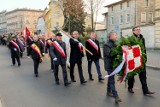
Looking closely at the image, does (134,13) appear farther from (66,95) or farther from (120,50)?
(120,50)

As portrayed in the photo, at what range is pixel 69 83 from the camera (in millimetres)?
9719

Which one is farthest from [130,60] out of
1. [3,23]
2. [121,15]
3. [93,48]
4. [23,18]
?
[3,23]

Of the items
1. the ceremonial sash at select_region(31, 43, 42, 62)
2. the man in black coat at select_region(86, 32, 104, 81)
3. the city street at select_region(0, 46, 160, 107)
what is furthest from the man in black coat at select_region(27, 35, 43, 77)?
the man in black coat at select_region(86, 32, 104, 81)

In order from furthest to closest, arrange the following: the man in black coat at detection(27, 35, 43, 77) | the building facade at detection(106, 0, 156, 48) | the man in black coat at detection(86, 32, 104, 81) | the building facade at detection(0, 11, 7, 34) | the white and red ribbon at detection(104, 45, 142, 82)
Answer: the building facade at detection(0, 11, 7, 34) < the building facade at detection(106, 0, 156, 48) < the man in black coat at detection(27, 35, 43, 77) < the man in black coat at detection(86, 32, 104, 81) < the white and red ribbon at detection(104, 45, 142, 82)

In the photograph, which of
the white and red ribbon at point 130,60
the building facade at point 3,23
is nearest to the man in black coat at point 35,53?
the white and red ribbon at point 130,60

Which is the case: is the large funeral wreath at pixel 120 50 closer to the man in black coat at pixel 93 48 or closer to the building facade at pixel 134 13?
A: the man in black coat at pixel 93 48

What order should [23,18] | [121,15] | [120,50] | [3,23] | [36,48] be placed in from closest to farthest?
1. [120,50]
2. [36,48]
3. [121,15]
4. [23,18]
5. [3,23]

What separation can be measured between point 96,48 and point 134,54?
302cm

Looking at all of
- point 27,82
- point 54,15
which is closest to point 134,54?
point 27,82

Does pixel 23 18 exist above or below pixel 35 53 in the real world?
above

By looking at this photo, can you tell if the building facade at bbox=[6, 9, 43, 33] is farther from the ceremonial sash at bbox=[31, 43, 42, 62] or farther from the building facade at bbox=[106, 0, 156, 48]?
the ceremonial sash at bbox=[31, 43, 42, 62]

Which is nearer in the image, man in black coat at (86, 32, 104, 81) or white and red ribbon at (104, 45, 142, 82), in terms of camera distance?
white and red ribbon at (104, 45, 142, 82)

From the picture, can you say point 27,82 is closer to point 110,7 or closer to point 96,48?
point 96,48

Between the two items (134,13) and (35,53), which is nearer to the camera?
(35,53)
